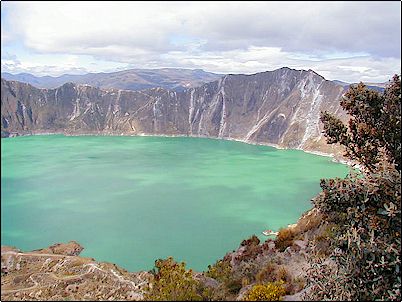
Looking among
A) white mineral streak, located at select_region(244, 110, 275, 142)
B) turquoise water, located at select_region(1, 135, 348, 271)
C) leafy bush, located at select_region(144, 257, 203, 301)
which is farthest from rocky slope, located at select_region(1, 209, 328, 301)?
white mineral streak, located at select_region(244, 110, 275, 142)

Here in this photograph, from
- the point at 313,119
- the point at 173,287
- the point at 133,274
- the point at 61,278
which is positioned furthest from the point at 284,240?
the point at 313,119

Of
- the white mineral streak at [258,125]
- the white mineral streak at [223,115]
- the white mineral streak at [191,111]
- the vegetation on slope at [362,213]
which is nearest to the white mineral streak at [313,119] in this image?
the white mineral streak at [258,125]

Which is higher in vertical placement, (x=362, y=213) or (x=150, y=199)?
(x=362, y=213)

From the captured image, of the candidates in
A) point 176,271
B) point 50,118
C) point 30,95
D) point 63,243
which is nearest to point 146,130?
point 50,118

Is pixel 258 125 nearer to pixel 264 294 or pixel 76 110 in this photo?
pixel 76 110

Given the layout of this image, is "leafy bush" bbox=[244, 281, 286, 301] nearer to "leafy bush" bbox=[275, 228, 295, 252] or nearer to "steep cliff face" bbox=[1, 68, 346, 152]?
"leafy bush" bbox=[275, 228, 295, 252]

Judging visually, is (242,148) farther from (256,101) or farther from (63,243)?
(63,243)
